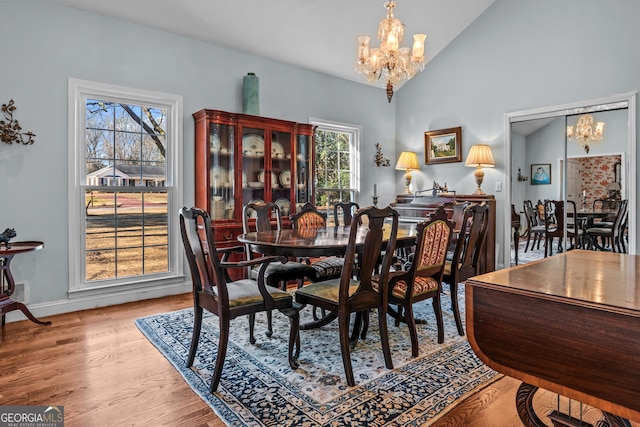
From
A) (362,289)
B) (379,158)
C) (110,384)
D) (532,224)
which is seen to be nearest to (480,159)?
(532,224)

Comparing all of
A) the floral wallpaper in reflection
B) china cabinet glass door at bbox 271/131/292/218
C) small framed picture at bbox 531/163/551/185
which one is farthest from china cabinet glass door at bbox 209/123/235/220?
the floral wallpaper in reflection

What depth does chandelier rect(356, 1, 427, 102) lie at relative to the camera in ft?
10.3

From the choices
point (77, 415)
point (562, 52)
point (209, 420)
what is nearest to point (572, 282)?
point (209, 420)

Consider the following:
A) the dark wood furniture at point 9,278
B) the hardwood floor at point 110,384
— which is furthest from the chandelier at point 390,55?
the dark wood furniture at point 9,278

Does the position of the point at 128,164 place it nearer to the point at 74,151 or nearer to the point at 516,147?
the point at 74,151

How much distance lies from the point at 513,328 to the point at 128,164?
4.05m

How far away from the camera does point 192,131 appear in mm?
4402

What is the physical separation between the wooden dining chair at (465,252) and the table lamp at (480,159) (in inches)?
86.1

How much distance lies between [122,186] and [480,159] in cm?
438

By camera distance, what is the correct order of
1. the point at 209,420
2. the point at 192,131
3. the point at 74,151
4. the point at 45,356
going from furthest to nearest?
the point at 192,131 → the point at 74,151 → the point at 45,356 → the point at 209,420

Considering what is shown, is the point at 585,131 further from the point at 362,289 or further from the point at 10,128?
the point at 10,128

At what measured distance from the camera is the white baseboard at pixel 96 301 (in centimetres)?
351

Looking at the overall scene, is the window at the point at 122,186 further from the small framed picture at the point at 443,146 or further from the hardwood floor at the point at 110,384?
the small framed picture at the point at 443,146

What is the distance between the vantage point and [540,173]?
16.0ft
